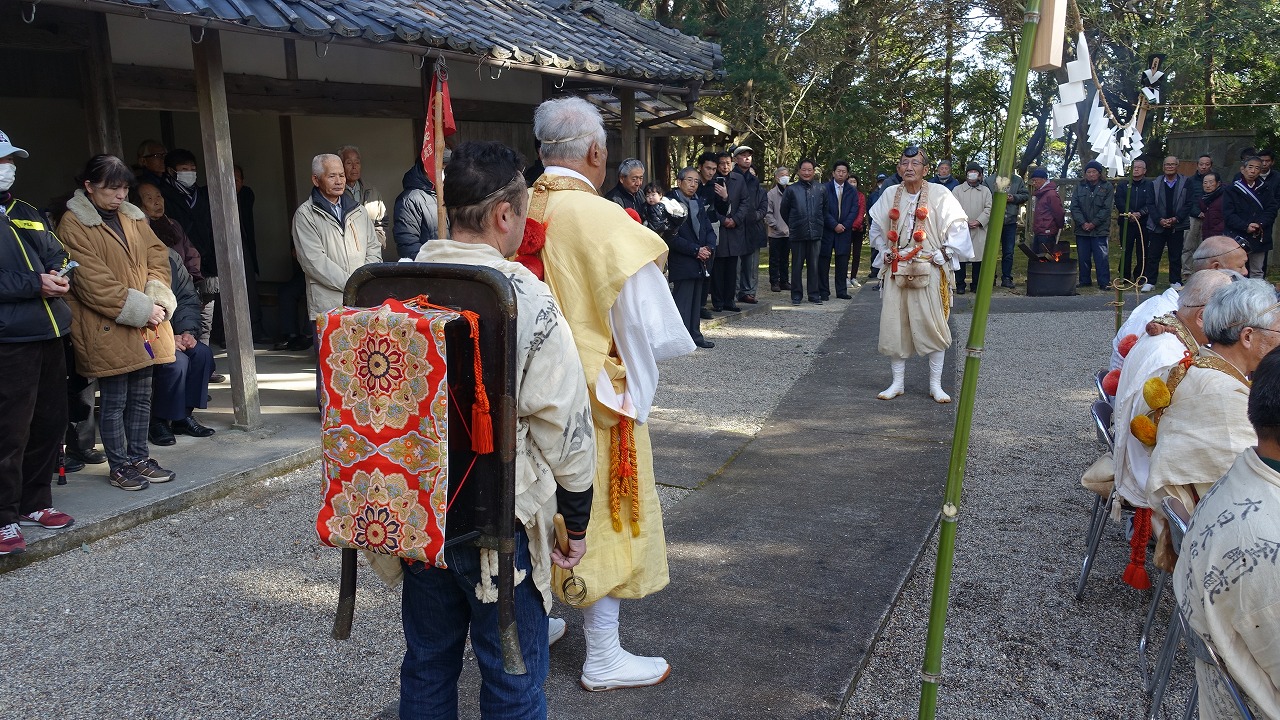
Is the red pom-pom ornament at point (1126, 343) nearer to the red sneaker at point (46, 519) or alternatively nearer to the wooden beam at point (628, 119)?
the red sneaker at point (46, 519)

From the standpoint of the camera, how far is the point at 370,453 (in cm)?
198

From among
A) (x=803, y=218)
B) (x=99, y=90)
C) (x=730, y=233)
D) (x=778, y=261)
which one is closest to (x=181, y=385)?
(x=99, y=90)

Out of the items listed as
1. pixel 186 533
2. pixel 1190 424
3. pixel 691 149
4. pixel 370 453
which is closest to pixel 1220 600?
pixel 1190 424

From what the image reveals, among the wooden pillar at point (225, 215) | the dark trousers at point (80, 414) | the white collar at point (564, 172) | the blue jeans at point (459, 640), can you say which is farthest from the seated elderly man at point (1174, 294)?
the dark trousers at point (80, 414)

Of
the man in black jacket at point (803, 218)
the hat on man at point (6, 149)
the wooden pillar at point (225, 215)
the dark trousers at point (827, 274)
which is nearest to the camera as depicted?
the hat on man at point (6, 149)

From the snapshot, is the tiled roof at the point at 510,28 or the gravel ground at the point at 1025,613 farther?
the tiled roof at the point at 510,28

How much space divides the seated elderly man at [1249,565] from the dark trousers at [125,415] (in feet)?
16.1

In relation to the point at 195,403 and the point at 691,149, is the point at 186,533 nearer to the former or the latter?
the point at 195,403

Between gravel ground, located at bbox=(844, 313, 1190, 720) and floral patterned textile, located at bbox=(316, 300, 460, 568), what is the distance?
177 centimetres

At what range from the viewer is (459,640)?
2225 mm

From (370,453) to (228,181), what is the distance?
172 inches

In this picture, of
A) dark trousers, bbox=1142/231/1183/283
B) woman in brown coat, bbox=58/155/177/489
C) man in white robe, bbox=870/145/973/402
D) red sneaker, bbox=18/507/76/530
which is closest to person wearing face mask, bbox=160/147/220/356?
woman in brown coat, bbox=58/155/177/489

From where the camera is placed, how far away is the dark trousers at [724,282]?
38.0 ft

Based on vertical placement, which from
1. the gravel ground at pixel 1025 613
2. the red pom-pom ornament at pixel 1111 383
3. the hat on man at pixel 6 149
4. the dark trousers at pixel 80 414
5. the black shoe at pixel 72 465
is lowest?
the gravel ground at pixel 1025 613
